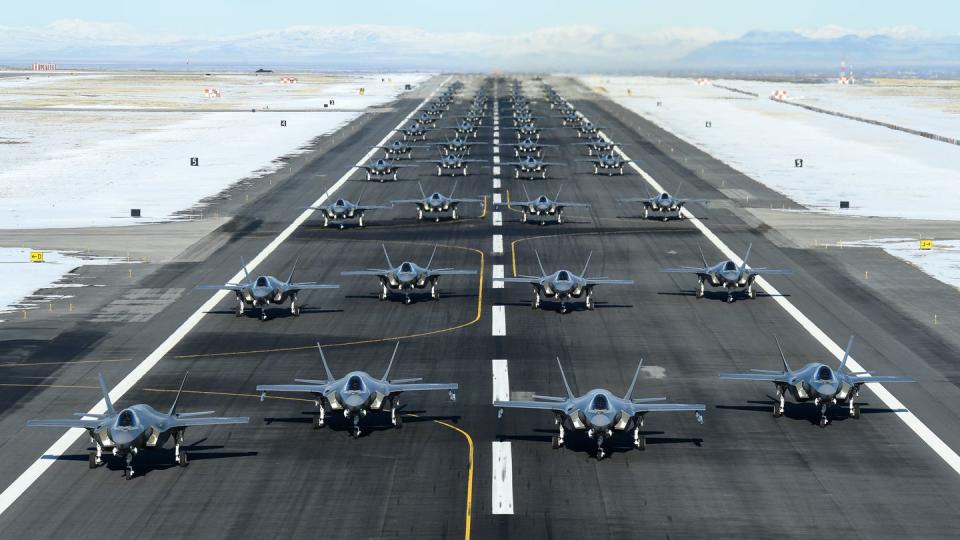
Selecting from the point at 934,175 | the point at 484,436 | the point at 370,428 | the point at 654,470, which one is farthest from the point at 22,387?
the point at 934,175

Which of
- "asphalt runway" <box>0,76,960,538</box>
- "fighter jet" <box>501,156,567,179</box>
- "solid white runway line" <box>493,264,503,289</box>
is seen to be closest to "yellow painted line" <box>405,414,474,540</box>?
"asphalt runway" <box>0,76,960,538</box>

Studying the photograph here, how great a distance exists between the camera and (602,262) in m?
74.8

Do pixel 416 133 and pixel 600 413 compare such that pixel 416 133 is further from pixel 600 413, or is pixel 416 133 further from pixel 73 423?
pixel 73 423

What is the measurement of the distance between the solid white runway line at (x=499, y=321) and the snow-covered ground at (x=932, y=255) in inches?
1070

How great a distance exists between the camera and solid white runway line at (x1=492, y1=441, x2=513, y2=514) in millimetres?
34844

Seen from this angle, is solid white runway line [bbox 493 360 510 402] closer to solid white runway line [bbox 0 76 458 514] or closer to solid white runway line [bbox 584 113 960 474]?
solid white runway line [bbox 0 76 458 514]

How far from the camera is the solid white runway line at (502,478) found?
34844mm

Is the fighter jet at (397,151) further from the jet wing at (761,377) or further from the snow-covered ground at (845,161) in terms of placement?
the jet wing at (761,377)

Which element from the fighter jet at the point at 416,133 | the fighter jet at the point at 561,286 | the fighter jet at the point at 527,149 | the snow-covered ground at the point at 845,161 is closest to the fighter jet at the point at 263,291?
the fighter jet at the point at 561,286

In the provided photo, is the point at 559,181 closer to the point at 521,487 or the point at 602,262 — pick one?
the point at 602,262

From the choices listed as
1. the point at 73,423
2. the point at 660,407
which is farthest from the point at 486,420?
the point at 73,423

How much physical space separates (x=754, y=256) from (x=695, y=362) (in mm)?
28029

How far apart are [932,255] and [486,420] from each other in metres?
46.7

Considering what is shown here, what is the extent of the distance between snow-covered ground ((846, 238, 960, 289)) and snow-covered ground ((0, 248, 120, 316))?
1999 inches
